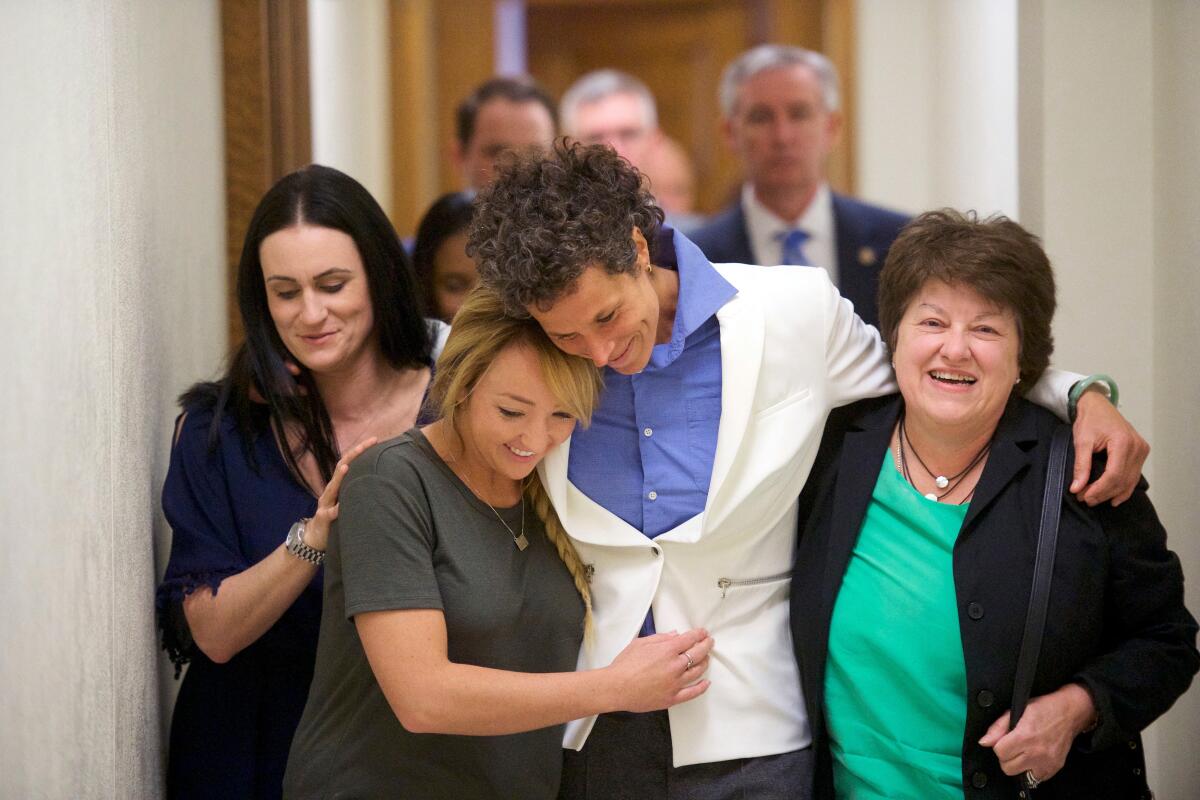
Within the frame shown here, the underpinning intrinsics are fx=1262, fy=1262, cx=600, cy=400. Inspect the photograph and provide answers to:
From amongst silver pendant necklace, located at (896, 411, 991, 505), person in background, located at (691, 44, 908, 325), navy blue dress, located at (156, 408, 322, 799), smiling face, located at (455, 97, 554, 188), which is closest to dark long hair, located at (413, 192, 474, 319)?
smiling face, located at (455, 97, 554, 188)

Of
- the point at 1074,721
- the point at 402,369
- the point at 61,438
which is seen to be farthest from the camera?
the point at 402,369

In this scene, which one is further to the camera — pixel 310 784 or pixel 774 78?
pixel 774 78

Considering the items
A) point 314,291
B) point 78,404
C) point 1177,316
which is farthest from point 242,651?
point 1177,316

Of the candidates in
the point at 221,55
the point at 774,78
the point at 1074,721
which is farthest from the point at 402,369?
the point at 774,78

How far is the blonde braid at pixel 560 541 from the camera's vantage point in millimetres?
2088

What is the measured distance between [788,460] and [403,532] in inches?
26.0

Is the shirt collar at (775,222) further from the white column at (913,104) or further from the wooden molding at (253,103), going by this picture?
the wooden molding at (253,103)

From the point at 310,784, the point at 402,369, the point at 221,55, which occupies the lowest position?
the point at 310,784

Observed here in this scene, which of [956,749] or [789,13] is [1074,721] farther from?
[789,13]

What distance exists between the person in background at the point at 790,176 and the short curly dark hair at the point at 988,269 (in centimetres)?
218

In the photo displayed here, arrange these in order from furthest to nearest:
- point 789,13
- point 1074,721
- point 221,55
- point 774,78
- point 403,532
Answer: point 789,13
point 774,78
point 221,55
point 1074,721
point 403,532

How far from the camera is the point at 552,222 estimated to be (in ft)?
6.31

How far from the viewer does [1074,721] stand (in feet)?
6.61

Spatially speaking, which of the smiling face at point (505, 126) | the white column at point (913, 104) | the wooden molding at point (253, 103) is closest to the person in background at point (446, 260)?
the wooden molding at point (253, 103)
